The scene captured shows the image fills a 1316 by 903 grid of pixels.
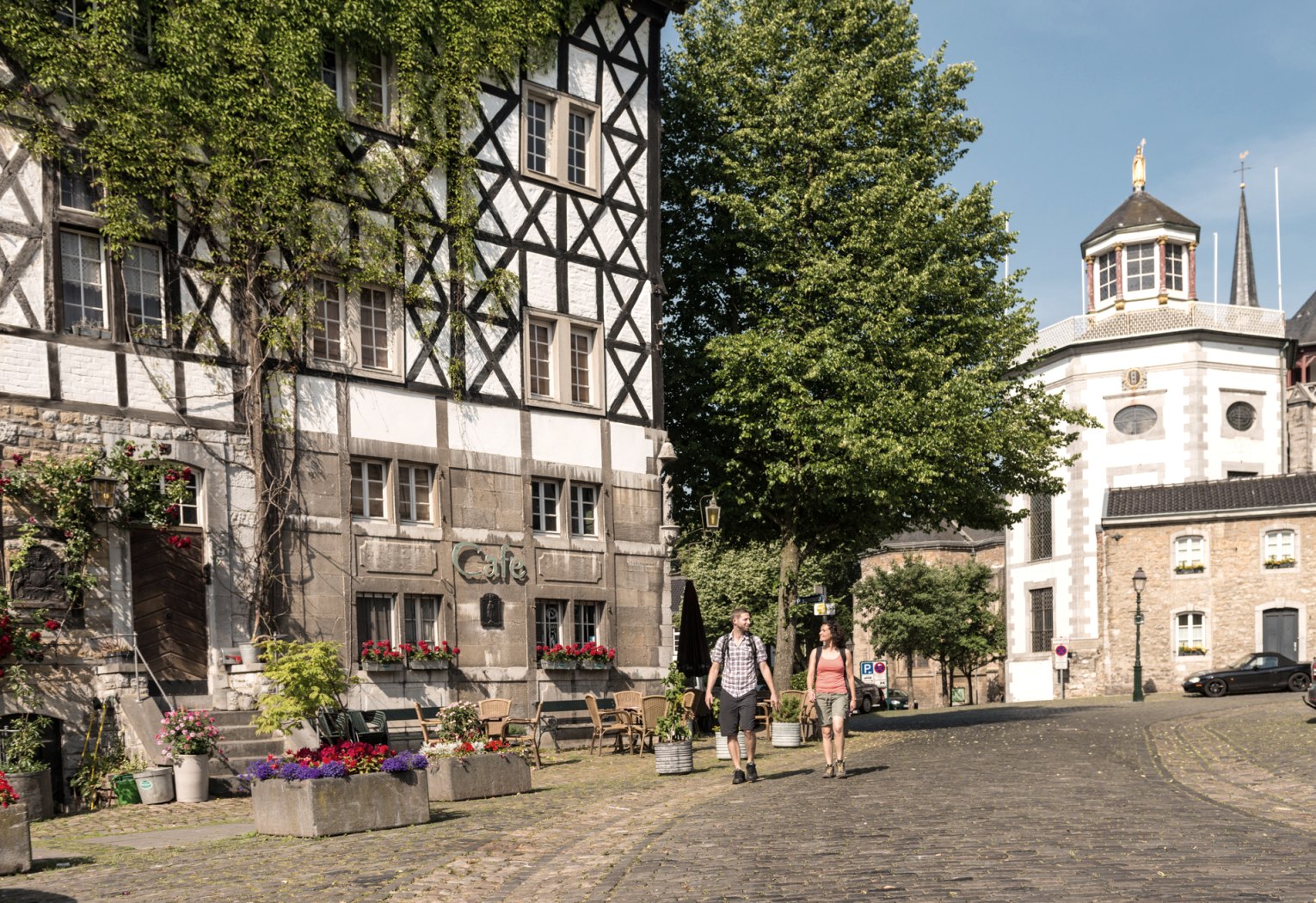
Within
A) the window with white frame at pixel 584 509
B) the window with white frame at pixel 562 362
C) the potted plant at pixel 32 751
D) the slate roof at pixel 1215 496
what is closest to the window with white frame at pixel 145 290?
the potted plant at pixel 32 751

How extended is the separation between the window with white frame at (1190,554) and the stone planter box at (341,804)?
40.8 m

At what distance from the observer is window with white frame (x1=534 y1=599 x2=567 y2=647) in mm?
A: 22828

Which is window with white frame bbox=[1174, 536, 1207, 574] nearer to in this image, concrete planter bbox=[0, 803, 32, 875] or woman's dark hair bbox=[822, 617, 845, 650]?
woman's dark hair bbox=[822, 617, 845, 650]

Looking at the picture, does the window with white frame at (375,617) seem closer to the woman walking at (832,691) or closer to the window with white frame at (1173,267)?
the woman walking at (832,691)

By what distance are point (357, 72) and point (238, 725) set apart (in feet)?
32.3

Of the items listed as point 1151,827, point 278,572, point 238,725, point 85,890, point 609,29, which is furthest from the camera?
point 609,29

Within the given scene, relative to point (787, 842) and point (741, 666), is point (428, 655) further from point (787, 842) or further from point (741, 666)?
point (787, 842)

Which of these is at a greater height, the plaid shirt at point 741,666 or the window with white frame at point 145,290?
the window with white frame at point 145,290

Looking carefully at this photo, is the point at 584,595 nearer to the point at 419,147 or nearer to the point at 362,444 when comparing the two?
the point at 362,444

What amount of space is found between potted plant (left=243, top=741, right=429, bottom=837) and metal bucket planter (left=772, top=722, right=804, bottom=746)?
969 cm

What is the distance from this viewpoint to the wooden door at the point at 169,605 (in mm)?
17734

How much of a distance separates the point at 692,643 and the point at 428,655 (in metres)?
5.24

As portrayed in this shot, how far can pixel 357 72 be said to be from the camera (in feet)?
69.1

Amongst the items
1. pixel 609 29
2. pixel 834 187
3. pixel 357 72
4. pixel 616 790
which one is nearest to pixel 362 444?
pixel 357 72
